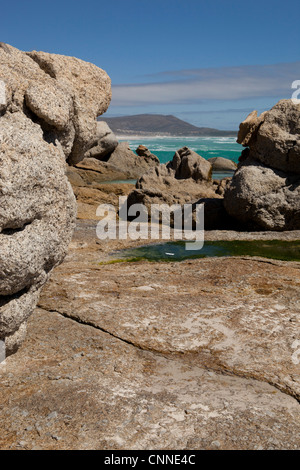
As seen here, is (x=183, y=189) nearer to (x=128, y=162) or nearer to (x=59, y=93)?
(x=59, y=93)

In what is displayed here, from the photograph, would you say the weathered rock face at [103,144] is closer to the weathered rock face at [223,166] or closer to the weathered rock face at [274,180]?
the weathered rock face at [223,166]

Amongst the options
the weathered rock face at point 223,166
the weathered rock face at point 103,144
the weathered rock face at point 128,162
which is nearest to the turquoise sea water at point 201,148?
the weathered rock face at point 223,166

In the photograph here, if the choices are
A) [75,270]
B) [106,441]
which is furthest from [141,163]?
[106,441]

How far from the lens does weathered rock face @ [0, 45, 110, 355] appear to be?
415 centimetres

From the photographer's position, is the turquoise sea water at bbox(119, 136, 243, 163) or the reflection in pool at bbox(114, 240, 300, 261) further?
the turquoise sea water at bbox(119, 136, 243, 163)

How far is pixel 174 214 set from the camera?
14.6 metres

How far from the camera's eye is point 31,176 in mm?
4281

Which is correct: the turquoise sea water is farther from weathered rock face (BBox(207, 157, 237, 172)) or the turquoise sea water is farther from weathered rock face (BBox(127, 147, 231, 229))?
weathered rock face (BBox(127, 147, 231, 229))

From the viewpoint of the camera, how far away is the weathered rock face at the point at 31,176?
13.6ft

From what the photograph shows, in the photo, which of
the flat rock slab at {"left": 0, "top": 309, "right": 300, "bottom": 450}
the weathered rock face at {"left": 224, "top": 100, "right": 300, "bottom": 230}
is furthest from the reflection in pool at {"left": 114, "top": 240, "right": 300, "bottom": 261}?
the flat rock slab at {"left": 0, "top": 309, "right": 300, "bottom": 450}

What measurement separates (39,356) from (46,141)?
84.8 inches

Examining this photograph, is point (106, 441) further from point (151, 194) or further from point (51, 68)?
point (151, 194)

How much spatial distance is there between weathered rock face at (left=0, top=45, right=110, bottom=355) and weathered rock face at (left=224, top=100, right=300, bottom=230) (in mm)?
8419
